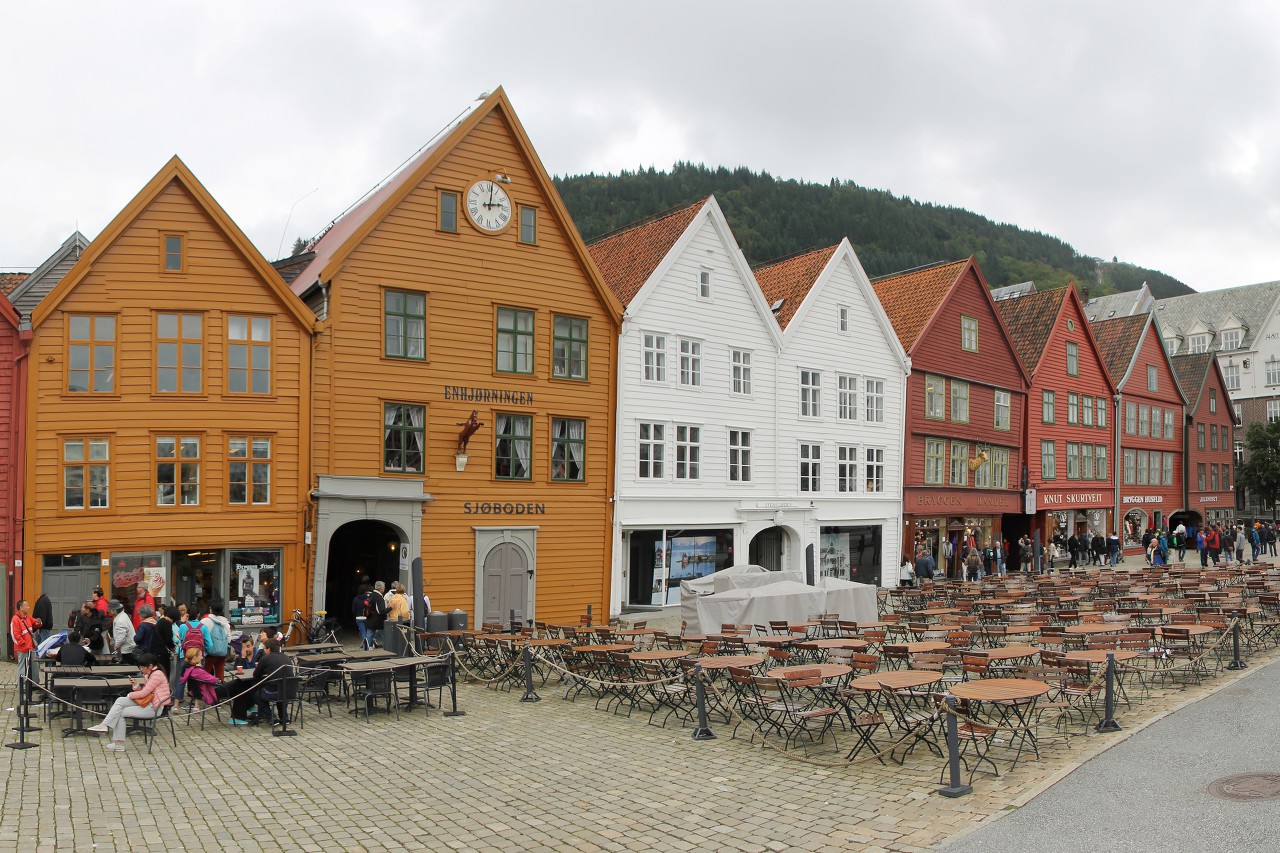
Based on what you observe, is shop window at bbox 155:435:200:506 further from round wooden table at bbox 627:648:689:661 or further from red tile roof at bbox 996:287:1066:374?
red tile roof at bbox 996:287:1066:374

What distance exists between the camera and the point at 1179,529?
Answer: 53625 millimetres

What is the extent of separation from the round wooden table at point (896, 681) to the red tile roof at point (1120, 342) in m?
43.9

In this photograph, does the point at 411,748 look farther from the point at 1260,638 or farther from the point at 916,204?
the point at 916,204

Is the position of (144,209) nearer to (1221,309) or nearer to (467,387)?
(467,387)

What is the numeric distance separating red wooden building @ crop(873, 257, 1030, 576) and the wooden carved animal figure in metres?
18.3

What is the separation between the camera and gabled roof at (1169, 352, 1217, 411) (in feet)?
199

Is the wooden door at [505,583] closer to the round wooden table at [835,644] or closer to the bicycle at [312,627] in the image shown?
the bicycle at [312,627]

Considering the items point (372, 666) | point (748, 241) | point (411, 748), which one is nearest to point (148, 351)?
point (372, 666)

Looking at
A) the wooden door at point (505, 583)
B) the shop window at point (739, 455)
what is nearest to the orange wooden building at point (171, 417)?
the wooden door at point (505, 583)

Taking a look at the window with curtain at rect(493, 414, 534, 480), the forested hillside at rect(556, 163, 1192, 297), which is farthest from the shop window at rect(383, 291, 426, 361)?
the forested hillside at rect(556, 163, 1192, 297)

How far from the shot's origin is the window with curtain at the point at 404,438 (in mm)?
26641

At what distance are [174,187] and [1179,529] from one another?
48.0 metres

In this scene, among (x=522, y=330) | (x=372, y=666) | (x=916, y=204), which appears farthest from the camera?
(x=916, y=204)

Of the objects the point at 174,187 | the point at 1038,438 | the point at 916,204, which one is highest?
the point at 916,204
